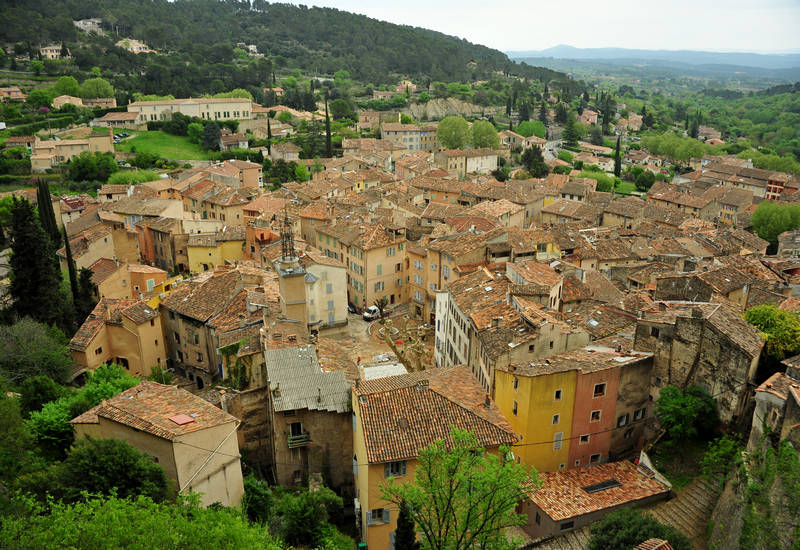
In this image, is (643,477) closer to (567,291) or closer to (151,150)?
(567,291)

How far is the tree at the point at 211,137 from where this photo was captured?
101312 millimetres

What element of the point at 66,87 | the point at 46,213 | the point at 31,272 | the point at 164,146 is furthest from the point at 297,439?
the point at 66,87

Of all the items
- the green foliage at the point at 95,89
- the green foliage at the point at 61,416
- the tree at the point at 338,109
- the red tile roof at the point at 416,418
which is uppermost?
the green foliage at the point at 95,89

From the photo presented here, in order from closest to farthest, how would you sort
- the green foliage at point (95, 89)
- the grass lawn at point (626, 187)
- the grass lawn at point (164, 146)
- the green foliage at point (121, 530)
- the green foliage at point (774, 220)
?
1. the green foliage at point (121, 530)
2. the green foliage at point (774, 220)
3. the grass lawn at point (164, 146)
4. the green foliage at point (95, 89)
5. the grass lawn at point (626, 187)

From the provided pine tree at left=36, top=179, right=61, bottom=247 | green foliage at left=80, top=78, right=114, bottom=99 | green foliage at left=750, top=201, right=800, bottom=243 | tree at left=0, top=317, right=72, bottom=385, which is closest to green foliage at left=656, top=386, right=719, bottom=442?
tree at left=0, top=317, right=72, bottom=385

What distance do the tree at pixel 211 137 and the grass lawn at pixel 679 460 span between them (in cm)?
9335

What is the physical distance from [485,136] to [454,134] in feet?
22.1

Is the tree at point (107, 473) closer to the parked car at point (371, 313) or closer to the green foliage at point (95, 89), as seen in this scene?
the parked car at point (371, 313)

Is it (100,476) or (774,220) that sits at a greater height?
(100,476)

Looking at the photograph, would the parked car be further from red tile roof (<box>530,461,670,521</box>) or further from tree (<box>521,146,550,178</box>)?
tree (<box>521,146,550,178</box>)

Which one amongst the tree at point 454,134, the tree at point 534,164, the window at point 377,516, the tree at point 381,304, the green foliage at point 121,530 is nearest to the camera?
the green foliage at point 121,530

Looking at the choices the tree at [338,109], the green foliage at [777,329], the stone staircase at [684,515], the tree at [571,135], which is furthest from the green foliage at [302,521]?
the tree at [571,135]

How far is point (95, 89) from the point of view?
11294 cm

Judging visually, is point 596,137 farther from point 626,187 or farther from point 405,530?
point 405,530
